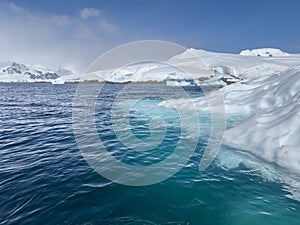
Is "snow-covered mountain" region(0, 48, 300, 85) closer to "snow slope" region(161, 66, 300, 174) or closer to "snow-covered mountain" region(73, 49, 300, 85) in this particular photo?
"snow-covered mountain" region(73, 49, 300, 85)

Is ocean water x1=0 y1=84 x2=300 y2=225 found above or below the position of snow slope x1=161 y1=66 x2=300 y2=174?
below

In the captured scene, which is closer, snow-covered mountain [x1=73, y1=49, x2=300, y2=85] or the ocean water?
the ocean water

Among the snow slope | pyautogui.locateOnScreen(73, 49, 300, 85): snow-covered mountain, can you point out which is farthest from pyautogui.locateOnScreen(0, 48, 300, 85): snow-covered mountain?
the snow slope

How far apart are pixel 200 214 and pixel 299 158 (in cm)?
329

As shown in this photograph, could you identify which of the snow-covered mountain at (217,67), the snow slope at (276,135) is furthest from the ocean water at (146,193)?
the snow-covered mountain at (217,67)

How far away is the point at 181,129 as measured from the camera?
10086mm

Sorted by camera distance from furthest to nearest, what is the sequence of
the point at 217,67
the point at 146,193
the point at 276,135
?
the point at 217,67 → the point at 276,135 → the point at 146,193

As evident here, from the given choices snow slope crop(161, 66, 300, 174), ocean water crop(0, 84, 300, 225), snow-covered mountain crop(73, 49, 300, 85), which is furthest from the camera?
snow-covered mountain crop(73, 49, 300, 85)

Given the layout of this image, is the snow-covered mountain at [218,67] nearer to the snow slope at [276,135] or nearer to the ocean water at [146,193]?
the snow slope at [276,135]

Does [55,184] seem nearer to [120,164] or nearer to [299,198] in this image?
[120,164]

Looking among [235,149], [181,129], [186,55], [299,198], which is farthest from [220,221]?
[186,55]

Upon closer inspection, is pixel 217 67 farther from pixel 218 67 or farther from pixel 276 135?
pixel 276 135

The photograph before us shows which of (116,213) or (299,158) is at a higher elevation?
(299,158)

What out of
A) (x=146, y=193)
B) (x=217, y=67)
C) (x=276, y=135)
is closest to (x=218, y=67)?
(x=217, y=67)
